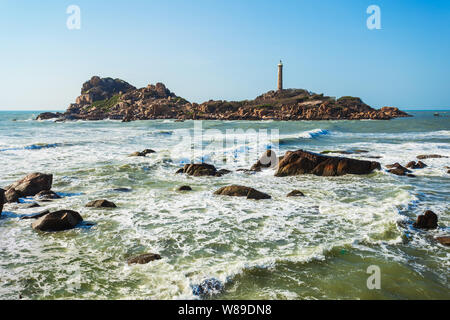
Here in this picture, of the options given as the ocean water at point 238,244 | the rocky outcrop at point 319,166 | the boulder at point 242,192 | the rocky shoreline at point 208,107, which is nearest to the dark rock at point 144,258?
the ocean water at point 238,244

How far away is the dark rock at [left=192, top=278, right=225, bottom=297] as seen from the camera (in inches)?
190

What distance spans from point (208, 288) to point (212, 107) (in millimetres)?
98434

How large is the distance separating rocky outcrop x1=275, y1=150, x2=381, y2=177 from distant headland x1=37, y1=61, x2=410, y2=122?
224 feet

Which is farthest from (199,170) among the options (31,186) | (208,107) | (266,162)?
(208,107)

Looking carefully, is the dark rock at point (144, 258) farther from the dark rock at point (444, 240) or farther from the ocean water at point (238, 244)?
the dark rock at point (444, 240)

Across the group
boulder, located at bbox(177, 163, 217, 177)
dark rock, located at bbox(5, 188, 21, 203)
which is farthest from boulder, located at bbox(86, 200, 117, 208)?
boulder, located at bbox(177, 163, 217, 177)

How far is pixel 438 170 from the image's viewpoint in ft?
49.4

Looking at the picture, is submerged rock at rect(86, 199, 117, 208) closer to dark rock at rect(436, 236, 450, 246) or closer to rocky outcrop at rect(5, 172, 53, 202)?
rocky outcrop at rect(5, 172, 53, 202)

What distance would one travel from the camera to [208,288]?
493 cm

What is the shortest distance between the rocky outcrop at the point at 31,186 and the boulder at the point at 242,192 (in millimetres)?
6025

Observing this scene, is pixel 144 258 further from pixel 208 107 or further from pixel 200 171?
pixel 208 107

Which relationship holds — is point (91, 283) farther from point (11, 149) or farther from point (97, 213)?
point (11, 149)

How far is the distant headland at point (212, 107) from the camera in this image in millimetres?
86125
